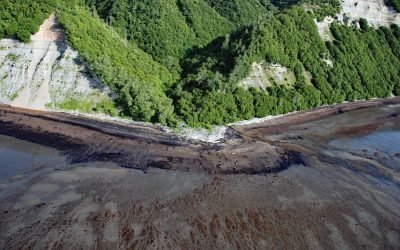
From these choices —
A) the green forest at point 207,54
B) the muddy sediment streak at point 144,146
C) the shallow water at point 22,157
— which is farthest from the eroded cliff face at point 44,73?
the shallow water at point 22,157

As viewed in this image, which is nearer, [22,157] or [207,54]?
[22,157]

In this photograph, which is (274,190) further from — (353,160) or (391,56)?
(391,56)

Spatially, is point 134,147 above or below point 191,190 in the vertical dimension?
above

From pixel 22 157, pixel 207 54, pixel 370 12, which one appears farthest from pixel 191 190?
pixel 370 12

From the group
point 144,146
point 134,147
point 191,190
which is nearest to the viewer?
point 191,190

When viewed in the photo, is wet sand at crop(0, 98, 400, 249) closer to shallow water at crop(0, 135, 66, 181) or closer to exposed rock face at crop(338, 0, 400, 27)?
shallow water at crop(0, 135, 66, 181)

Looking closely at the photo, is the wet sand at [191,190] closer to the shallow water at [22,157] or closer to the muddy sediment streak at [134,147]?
the muddy sediment streak at [134,147]

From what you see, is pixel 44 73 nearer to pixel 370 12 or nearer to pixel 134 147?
pixel 134 147
